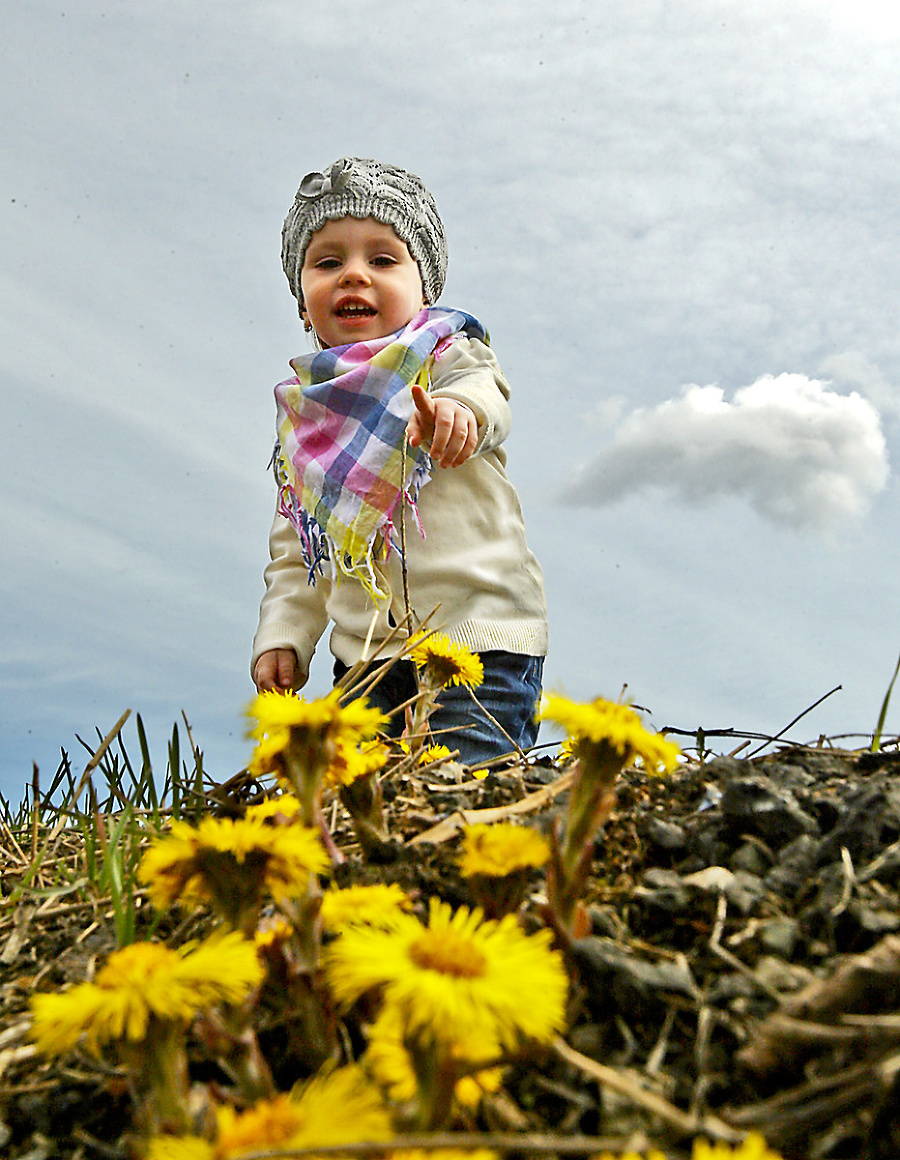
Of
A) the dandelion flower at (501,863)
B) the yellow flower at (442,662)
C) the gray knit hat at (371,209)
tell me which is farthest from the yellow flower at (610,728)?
the gray knit hat at (371,209)

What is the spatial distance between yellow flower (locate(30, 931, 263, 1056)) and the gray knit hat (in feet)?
10.7

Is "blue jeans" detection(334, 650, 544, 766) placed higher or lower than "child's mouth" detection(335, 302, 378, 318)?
lower

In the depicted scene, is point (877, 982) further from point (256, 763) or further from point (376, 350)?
point (376, 350)

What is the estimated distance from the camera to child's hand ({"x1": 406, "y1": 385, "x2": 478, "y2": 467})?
2660 millimetres

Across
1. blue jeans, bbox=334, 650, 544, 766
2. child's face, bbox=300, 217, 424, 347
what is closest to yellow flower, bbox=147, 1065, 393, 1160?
blue jeans, bbox=334, 650, 544, 766

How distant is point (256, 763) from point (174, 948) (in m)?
0.31

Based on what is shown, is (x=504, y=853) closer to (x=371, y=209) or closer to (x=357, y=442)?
(x=357, y=442)

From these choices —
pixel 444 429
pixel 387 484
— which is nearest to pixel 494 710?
pixel 387 484

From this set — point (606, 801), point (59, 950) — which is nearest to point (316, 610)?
point (59, 950)

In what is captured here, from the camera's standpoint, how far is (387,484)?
10.6ft

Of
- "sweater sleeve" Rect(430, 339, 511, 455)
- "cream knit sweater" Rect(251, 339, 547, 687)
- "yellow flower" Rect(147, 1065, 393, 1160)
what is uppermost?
"sweater sleeve" Rect(430, 339, 511, 455)

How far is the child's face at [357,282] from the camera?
3529 millimetres

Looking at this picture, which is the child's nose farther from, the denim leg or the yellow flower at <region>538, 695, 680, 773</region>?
the yellow flower at <region>538, 695, 680, 773</region>

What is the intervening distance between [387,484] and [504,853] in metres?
2.44
